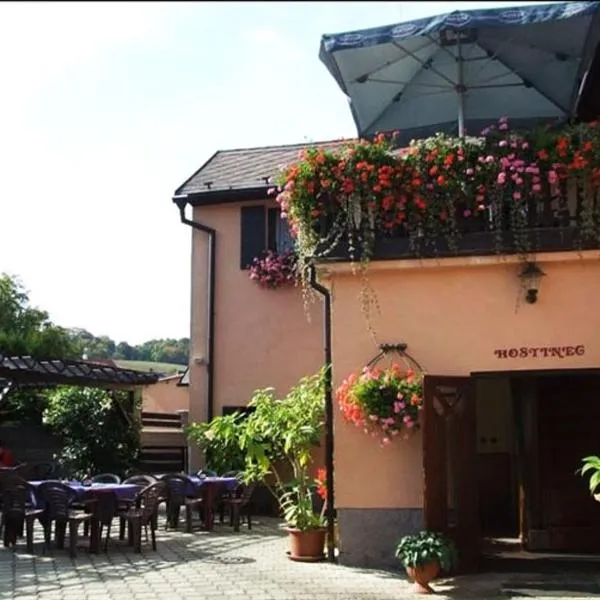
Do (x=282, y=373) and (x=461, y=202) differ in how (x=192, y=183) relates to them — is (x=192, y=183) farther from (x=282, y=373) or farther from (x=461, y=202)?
(x=461, y=202)

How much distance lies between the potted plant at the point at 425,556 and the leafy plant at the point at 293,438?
1.63 metres

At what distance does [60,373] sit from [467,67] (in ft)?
28.9

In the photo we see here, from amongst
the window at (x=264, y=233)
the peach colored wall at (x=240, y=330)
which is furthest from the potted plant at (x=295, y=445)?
the window at (x=264, y=233)

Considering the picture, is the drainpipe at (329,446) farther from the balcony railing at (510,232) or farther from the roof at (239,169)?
the roof at (239,169)

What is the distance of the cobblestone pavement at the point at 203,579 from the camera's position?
303 inches

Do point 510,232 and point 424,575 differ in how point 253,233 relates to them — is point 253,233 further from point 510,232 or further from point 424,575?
point 424,575

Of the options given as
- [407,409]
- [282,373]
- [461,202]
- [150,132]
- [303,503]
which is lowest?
[303,503]

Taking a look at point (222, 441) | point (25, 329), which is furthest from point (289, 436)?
point (25, 329)

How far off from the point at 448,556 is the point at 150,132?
208 inches

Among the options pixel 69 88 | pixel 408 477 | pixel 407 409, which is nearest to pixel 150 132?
pixel 69 88

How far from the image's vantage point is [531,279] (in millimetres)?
8633

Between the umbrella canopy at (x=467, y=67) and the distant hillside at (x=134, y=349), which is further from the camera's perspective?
the distant hillside at (x=134, y=349)

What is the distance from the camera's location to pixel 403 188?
8711 millimetres

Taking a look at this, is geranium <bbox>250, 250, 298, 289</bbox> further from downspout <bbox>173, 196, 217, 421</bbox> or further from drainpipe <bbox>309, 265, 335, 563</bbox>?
drainpipe <bbox>309, 265, 335, 563</bbox>
